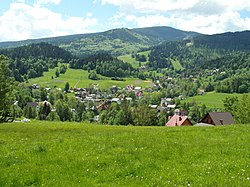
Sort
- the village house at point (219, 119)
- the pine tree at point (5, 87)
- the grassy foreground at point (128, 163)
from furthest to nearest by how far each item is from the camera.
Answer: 1. the village house at point (219, 119)
2. the pine tree at point (5, 87)
3. the grassy foreground at point (128, 163)

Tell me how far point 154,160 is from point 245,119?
82754mm

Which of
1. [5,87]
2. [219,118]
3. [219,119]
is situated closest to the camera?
[5,87]

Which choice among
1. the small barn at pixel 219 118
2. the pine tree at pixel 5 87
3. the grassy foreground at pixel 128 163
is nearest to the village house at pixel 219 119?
the small barn at pixel 219 118

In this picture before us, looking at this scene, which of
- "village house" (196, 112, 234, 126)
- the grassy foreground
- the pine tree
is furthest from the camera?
"village house" (196, 112, 234, 126)

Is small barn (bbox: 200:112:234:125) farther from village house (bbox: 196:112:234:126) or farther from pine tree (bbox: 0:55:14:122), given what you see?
pine tree (bbox: 0:55:14:122)

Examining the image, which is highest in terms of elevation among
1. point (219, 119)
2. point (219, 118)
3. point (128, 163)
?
point (128, 163)

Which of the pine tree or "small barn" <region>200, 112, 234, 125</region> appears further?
"small barn" <region>200, 112, 234, 125</region>

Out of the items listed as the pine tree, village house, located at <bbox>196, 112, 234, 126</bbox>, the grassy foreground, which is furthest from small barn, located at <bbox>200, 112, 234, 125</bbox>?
the grassy foreground

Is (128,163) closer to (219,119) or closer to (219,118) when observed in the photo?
(219,119)

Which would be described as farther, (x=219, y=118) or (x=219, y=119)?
(x=219, y=118)

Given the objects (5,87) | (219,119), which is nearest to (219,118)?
(219,119)

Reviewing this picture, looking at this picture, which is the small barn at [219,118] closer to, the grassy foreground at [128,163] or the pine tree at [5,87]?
the pine tree at [5,87]

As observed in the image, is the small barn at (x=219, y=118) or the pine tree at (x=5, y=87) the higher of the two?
the pine tree at (x=5, y=87)

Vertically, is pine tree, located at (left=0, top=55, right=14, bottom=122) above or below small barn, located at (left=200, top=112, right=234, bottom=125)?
above
